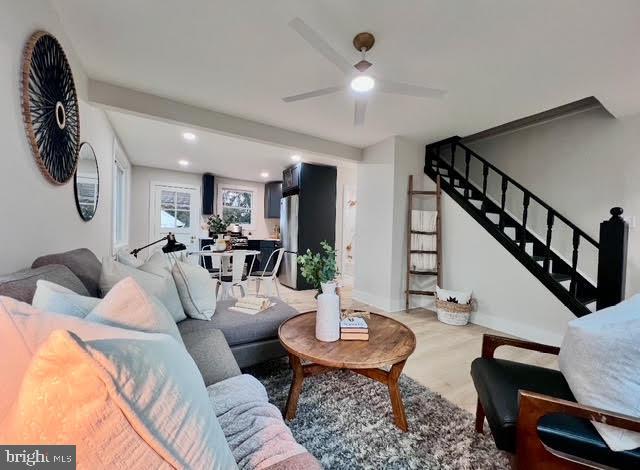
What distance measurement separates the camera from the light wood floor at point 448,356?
76.3 inches

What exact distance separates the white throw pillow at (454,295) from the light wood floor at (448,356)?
29cm

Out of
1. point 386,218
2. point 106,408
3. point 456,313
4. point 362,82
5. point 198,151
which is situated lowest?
point 456,313

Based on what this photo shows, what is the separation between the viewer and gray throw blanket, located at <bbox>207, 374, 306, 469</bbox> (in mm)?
771

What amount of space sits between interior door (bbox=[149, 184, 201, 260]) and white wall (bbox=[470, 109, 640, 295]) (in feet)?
19.5

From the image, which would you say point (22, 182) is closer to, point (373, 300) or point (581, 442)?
point (581, 442)

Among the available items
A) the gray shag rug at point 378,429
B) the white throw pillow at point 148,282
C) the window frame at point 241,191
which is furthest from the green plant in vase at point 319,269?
the window frame at point 241,191

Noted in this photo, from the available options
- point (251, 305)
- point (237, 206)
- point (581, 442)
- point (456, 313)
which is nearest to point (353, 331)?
point (251, 305)

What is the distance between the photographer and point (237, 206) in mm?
6742

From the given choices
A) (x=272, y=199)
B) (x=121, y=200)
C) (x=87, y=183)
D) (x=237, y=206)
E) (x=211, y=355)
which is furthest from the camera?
(x=237, y=206)

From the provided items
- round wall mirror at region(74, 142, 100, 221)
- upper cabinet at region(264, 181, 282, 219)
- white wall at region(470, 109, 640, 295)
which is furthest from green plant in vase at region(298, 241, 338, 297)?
upper cabinet at region(264, 181, 282, 219)

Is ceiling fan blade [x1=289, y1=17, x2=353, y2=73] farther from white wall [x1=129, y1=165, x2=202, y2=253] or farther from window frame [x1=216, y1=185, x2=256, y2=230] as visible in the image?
white wall [x1=129, y1=165, x2=202, y2=253]

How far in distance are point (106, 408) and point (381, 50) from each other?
7.76 ft

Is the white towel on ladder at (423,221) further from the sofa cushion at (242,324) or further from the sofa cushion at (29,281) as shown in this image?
the sofa cushion at (29,281)

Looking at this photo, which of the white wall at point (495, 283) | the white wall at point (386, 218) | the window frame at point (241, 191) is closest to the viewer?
the white wall at point (495, 283)
